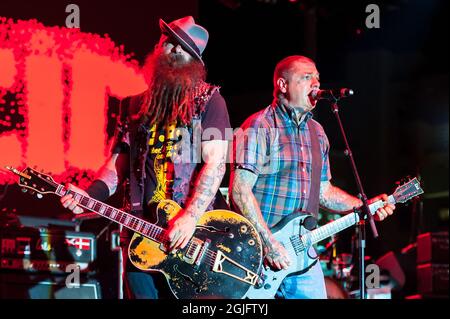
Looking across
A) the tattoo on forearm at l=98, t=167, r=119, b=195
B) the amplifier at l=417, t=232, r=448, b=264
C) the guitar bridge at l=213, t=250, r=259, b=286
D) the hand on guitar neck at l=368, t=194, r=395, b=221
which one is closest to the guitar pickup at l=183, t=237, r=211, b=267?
the guitar bridge at l=213, t=250, r=259, b=286

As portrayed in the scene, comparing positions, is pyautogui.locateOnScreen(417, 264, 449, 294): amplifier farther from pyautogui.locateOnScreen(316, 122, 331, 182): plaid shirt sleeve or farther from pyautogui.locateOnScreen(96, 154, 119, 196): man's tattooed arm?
pyautogui.locateOnScreen(96, 154, 119, 196): man's tattooed arm

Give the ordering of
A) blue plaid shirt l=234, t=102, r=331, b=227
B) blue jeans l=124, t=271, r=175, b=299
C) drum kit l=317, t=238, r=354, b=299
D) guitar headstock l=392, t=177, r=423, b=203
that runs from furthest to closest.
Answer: drum kit l=317, t=238, r=354, b=299, guitar headstock l=392, t=177, r=423, b=203, blue plaid shirt l=234, t=102, r=331, b=227, blue jeans l=124, t=271, r=175, b=299

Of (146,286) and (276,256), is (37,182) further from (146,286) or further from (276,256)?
(276,256)

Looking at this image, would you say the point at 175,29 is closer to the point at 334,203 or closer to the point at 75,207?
the point at 75,207

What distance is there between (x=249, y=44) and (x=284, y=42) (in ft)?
2.04

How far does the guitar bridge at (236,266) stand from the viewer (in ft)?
14.6

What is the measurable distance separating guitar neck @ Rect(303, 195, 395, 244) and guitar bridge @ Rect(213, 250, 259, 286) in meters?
0.63

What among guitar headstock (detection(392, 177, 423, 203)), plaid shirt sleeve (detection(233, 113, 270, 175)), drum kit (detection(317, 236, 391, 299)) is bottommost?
drum kit (detection(317, 236, 391, 299))

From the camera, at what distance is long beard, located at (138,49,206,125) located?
450 centimetres

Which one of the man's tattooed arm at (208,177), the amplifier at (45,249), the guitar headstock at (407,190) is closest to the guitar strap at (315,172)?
the guitar headstock at (407,190)

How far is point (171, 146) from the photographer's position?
4.42 meters

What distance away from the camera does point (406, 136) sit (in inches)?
530

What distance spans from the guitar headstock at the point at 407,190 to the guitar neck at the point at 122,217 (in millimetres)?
2087

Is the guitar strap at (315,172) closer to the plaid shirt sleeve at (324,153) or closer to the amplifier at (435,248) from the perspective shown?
the plaid shirt sleeve at (324,153)
